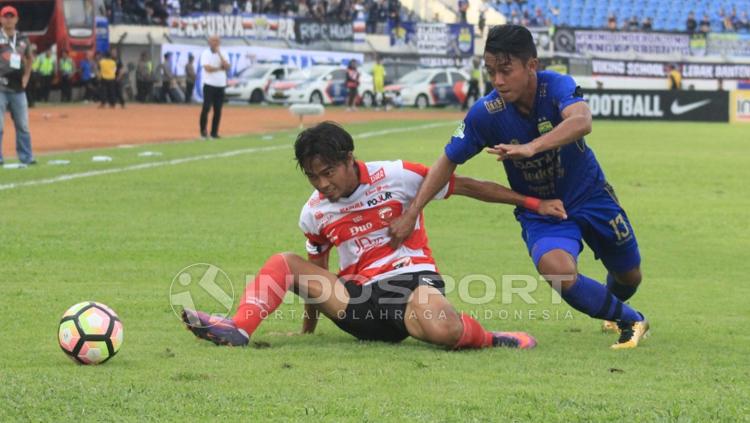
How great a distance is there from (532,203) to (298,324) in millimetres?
1553

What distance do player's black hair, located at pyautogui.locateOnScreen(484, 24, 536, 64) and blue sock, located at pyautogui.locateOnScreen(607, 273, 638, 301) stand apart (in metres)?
1.54

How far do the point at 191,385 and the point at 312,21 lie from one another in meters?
52.0

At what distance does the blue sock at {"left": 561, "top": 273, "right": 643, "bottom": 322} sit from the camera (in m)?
6.53

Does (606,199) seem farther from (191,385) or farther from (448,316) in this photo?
(191,385)

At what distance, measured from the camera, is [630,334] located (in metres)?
6.60

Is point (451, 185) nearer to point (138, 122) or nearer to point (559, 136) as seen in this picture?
point (559, 136)

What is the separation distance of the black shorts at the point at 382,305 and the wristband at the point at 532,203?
591mm

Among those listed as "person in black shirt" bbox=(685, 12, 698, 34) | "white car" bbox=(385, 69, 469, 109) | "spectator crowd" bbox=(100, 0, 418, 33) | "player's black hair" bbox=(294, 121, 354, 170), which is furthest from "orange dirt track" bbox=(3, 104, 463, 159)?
"person in black shirt" bbox=(685, 12, 698, 34)

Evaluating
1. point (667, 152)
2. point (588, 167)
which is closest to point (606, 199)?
point (588, 167)

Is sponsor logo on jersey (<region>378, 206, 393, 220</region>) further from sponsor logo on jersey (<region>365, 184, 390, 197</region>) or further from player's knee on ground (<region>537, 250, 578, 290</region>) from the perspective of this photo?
player's knee on ground (<region>537, 250, 578, 290</region>)

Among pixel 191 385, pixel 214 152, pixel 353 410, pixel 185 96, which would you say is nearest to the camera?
pixel 353 410

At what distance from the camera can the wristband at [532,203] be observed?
6.71 metres

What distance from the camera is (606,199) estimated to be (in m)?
6.78

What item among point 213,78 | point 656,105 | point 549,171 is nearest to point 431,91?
point 656,105
